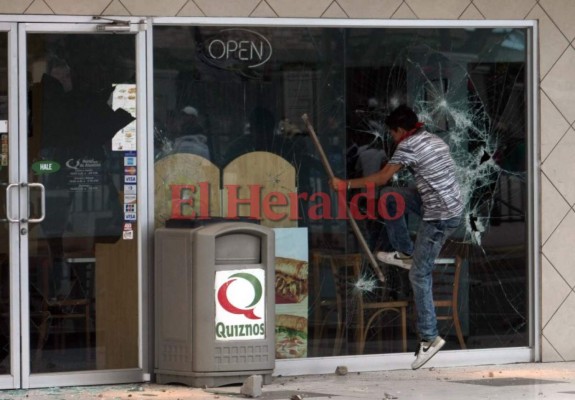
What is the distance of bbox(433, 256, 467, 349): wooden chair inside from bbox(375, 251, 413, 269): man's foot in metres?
0.36

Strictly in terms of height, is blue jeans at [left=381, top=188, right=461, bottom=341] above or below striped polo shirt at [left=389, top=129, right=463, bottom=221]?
below

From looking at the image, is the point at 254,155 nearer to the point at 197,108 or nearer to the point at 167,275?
the point at 197,108

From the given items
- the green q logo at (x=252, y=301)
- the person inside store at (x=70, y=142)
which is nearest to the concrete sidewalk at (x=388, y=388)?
the green q logo at (x=252, y=301)

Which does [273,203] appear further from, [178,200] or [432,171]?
[432,171]

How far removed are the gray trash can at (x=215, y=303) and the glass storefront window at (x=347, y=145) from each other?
1.39ft

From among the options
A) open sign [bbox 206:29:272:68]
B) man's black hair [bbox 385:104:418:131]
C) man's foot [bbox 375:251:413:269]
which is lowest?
man's foot [bbox 375:251:413:269]

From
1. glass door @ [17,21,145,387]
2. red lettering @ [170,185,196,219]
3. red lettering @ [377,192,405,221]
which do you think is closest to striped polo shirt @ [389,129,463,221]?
red lettering @ [377,192,405,221]

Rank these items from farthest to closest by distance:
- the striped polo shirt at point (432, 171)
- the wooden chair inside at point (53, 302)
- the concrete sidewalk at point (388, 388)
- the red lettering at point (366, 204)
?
1. the red lettering at point (366, 204)
2. the striped polo shirt at point (432, 171)
3. the wooden chair inside at point (53, 302)
4. the concrete sidewalk at point (388, 388)

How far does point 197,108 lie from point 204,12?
0.71 meters

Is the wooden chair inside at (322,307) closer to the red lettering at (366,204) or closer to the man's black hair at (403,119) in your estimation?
the red lettering at (366,204)

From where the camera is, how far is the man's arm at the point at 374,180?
9.55m

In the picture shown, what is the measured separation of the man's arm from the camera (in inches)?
376

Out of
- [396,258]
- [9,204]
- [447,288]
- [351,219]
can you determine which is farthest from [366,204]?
[9,204]

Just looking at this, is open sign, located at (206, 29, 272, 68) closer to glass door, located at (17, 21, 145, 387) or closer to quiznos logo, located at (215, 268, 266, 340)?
glass door, located at (17, 21, 145, 387)
